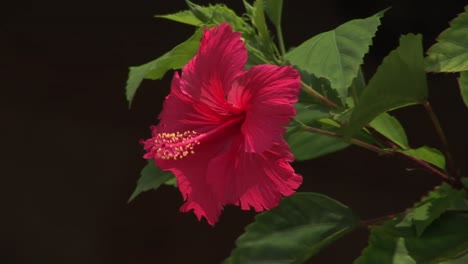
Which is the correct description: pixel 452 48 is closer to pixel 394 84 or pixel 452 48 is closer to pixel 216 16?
pixel 394 84

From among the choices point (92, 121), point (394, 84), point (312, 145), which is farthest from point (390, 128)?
point (92, 121)

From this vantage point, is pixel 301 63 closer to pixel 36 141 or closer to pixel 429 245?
pixel 429 245

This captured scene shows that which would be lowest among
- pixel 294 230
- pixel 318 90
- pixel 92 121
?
pixel 92 121

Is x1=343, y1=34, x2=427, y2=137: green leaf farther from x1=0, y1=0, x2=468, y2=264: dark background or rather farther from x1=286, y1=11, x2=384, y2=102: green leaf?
x1=0, y1=0, x2=468, y2=264: dark background

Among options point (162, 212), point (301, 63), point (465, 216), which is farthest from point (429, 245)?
point (162, 212)

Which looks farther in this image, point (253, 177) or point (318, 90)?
point (318, 90)

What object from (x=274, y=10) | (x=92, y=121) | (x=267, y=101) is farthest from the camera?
(x=92, y=121)

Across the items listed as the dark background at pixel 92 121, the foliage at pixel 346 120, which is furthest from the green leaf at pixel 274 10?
the dark background at pixel 92 121

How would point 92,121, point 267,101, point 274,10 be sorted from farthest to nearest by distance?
1. point 92,121
2. point 274,10
3. point 267,101

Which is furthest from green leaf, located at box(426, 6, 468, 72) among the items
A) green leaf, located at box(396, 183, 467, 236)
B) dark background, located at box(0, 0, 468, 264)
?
dark background, located at box(0, 0, 468, 264)
